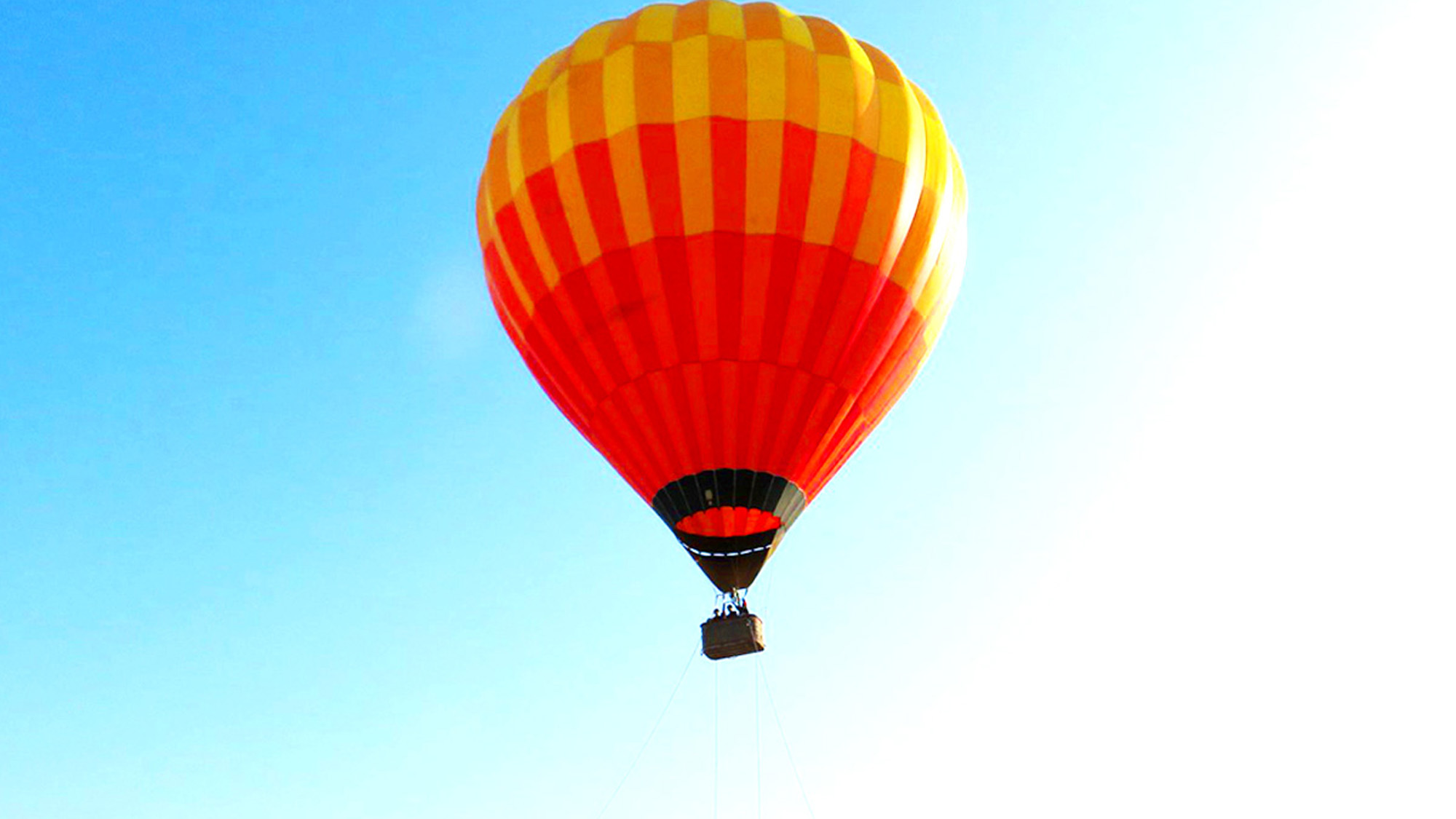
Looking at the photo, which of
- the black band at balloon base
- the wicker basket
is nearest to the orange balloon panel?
the black band at balloon base

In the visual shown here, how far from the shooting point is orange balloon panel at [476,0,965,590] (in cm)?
1312

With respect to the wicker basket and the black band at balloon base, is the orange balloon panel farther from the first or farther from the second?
the wicker basket

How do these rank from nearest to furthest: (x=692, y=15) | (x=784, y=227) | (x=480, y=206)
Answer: (x=784, y=227), (x=692, y=15), (x=480, y=206)

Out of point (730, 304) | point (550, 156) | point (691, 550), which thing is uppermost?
point (550, 156)

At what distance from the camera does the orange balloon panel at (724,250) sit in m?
13.1

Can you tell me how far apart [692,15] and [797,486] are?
577 centimetres

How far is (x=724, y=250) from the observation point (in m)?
13.1

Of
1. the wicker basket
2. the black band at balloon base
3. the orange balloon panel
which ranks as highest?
the orange balloon panel

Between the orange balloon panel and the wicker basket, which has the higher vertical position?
the orange balloon panel

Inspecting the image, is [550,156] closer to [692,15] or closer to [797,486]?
[692,15]

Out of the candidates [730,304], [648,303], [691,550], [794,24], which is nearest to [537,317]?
[648,303]

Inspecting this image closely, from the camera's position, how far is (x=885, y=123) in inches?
537

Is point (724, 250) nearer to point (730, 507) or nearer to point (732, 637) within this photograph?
point (730, 507)

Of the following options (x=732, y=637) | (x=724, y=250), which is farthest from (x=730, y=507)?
(x=724, y=250)
